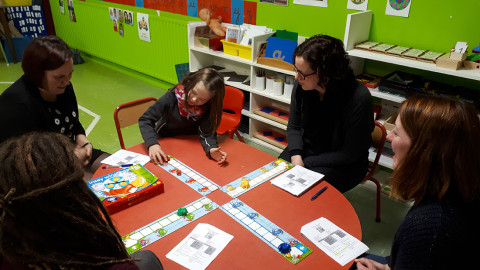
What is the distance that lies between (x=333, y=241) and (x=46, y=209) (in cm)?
102

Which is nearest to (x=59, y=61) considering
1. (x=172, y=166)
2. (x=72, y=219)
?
(x=172, y=166)

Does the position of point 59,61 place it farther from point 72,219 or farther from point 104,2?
point 104,2

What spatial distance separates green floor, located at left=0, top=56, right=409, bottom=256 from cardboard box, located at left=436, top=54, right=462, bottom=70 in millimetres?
1129

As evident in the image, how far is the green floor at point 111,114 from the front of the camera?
245 centimetres

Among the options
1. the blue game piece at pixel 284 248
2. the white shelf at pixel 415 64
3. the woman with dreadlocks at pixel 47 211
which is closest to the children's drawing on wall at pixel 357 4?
the white shelf at pixel 415 64

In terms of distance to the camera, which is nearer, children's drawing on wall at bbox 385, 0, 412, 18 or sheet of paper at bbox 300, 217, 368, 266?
sheet of paper at bbox 300, 217, 368, 266

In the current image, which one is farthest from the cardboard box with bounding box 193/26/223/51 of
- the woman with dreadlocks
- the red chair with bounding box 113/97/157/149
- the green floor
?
the woman with dreadlocks

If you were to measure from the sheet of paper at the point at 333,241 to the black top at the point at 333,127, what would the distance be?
78 centimetres

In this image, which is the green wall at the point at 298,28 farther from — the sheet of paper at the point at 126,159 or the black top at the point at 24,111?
the black top at the point at 24,111

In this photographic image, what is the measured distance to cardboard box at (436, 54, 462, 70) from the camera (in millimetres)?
2189

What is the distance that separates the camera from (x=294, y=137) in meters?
2.36

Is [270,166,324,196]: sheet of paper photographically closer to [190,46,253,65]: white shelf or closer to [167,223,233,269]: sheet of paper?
[167,223,233,269]: sheet of paper

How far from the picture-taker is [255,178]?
1738 mm

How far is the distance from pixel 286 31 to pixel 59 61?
204cm
